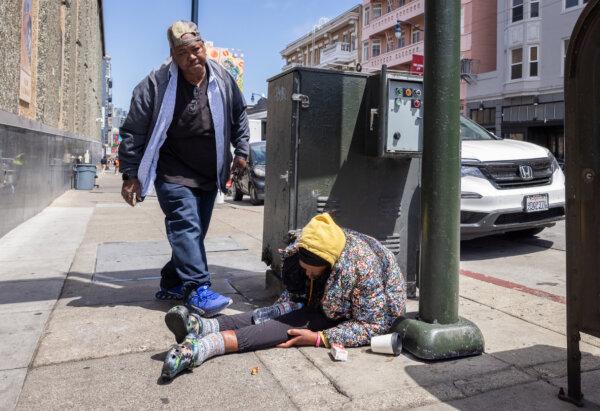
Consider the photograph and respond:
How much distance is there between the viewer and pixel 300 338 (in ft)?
10.1

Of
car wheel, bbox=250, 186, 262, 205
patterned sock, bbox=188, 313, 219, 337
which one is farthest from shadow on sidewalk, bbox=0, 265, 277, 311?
car wheel, bbox=250, 186, 262, 205

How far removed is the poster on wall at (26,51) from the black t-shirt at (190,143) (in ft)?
23.1

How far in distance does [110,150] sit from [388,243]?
93.3 metres

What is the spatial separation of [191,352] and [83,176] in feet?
59.1

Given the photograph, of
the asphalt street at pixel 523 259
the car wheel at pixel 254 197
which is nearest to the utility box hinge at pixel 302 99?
the asphalt street at pixel 523 259

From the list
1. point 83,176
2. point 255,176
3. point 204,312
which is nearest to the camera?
point 204,312

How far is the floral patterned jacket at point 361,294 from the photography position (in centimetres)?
301

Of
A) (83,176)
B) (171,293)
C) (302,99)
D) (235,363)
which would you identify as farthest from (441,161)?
(83,176)

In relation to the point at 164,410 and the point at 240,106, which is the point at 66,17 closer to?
the point at 240,106

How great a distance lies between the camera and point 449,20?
9.66 feet

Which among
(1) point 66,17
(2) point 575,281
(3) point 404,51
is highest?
(3) point 404,51

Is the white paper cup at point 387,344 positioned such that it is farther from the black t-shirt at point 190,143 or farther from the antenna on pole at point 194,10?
the antenna on pole at point 194,10

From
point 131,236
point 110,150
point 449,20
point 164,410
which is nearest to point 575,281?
point 449,20

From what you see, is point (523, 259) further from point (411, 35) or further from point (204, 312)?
point (411, 35)
